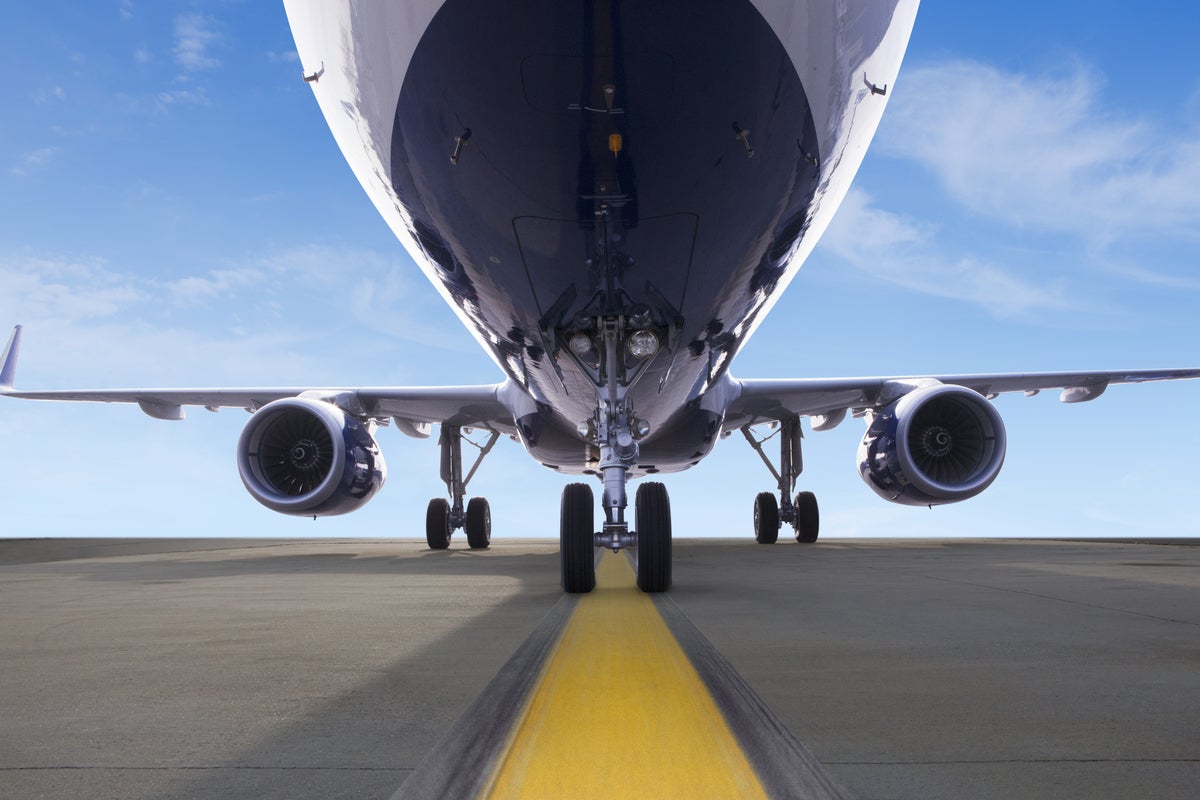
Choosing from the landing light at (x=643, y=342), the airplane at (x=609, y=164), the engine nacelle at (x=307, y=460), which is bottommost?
the engine nacelle at (x=307, y=460)

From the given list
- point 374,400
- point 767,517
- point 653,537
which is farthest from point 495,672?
point 767,517

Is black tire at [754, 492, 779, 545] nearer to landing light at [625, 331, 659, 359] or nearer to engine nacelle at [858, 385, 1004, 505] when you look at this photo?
engine nacelle at [858, 385, 1004, 505]

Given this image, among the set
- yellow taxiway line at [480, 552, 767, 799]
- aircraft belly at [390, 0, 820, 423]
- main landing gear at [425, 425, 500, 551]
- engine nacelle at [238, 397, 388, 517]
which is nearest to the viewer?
yellow taxiway line at [480, 552, 767, 799]

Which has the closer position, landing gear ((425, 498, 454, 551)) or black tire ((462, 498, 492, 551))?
landing gear ((425, 498, 454, 551))

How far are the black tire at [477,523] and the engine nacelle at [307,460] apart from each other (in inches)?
146

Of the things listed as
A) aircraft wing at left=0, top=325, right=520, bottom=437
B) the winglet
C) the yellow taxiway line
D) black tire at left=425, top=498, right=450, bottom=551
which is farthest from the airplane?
the winglet

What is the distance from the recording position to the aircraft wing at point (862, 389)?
36.6ft

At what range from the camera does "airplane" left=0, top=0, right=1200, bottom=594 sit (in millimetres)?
3066

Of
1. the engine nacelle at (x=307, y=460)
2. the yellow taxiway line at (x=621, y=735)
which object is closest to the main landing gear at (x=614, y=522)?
the yellow taxiway line at (x=621, y=735)

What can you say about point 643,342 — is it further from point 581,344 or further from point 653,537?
point 653,537

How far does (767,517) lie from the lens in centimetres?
1359

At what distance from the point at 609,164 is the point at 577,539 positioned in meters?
2.19

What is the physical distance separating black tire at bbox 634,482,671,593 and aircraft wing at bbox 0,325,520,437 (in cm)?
419

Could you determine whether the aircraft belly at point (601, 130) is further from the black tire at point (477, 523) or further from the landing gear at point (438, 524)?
the black tire at point (477, 523)
